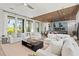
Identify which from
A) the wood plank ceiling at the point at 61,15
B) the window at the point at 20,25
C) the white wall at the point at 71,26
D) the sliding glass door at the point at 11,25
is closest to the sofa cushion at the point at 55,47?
the white wall at the point at 71,26

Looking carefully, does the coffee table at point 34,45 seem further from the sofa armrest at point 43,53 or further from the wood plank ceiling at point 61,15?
the wood plank ceiling at point 61,15

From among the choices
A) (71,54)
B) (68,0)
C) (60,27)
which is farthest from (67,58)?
(68,0)

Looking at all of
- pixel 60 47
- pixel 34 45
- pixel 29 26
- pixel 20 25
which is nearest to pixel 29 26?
pixel 29 26

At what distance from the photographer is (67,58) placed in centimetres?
228

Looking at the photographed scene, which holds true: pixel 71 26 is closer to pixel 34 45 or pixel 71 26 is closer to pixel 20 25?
pixel 34 45

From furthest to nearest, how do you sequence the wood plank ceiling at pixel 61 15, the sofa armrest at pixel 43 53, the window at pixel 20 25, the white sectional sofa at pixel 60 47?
the window at pixel 20 25
the wood plank ceiling at pixel 61 15
the sofa armrest at pixel 43 53
the white sectional sofa at pixel 60 47

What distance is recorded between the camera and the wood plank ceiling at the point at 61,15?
2.40 meters

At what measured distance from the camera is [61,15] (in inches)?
97.4

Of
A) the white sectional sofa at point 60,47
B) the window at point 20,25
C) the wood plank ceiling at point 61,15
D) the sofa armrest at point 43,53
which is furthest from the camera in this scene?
the window at point 20,25

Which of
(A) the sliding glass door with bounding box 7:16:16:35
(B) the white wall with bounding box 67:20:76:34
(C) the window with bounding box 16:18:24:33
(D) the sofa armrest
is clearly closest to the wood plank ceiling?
(B) the white wall with bounding box 67:20:76:34

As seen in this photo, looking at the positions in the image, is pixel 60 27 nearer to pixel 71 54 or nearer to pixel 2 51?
pixel 71 54

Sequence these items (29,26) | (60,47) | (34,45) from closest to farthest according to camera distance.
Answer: (60,47) < (34,45) < (29,26)

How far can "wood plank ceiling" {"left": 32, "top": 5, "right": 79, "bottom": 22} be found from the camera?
2.40 metres

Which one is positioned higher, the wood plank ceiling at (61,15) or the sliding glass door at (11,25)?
the wood plank ceiling at (61,15)
